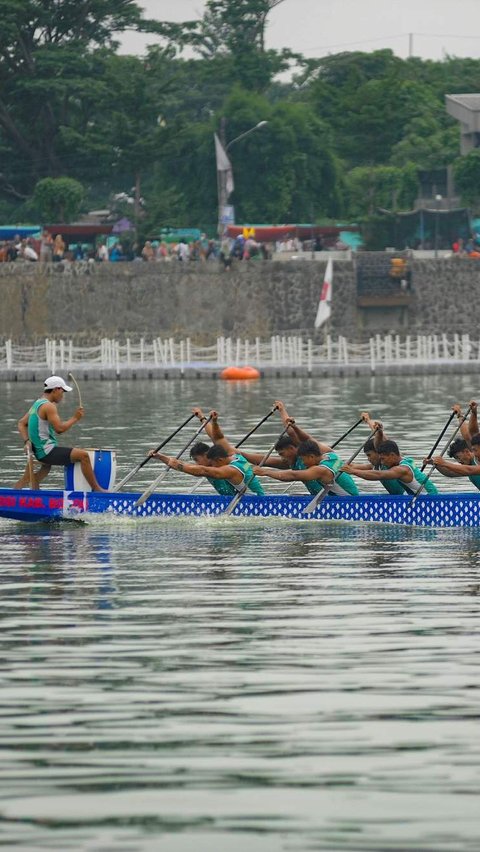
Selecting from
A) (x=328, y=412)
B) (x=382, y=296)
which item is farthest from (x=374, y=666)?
(x=382, y=296)

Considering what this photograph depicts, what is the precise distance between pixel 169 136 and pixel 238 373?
17881mm

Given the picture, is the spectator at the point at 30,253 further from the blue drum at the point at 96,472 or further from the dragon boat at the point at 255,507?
the blue drum at the point at 96,472

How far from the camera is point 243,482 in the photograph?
78.5ft

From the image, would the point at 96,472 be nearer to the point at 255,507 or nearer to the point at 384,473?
the point at 255,507

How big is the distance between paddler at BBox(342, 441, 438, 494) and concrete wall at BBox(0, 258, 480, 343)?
48.9m

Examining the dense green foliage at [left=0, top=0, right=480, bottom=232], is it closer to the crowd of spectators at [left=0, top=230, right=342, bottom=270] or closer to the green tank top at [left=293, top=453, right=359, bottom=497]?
the crowd of spectators at [left=0, top=230, right=342, bottom=270]

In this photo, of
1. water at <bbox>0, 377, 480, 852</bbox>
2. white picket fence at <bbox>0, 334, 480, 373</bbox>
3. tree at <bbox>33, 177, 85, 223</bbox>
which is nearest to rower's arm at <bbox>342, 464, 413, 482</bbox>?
water at <bbox>0, 377, 480, 852</bbox>

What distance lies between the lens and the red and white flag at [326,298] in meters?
70.0

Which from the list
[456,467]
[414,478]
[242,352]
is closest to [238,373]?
[242,352]

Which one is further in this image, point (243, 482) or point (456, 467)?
point (243, 482)

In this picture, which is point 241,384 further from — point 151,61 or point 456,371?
point 151,61

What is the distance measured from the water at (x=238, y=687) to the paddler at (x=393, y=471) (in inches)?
23.8

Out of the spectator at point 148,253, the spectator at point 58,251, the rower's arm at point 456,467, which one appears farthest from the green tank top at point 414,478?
the spectator at point 148,253

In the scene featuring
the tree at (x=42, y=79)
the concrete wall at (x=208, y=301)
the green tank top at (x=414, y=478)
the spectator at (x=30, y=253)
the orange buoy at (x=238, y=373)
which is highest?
the tree at (x=42, y=79)
